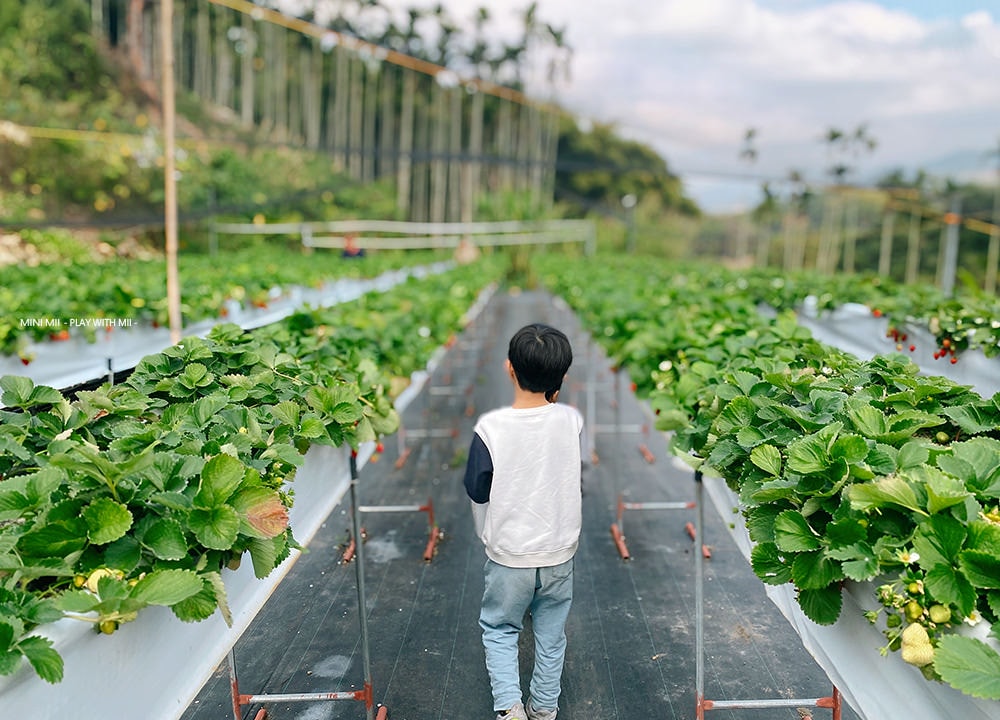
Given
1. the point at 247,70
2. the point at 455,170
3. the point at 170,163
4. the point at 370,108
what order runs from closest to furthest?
1. the point at 170,163
2. the point at 247,70
3. the point at 370,108
4. the point at 455,170

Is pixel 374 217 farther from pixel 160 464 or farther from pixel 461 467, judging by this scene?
pixel 160 464

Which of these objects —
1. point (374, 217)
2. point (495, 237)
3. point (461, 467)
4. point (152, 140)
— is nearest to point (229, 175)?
point (152, 140)

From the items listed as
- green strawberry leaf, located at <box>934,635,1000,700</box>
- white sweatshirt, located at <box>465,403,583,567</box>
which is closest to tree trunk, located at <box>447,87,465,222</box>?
white sweatshirt, located at <box>465,403,583,567</box>

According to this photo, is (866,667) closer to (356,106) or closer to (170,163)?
(170,163)

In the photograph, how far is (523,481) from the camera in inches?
97.2

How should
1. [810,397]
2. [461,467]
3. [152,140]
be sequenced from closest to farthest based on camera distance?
[810,397], [461,467], [152,140]

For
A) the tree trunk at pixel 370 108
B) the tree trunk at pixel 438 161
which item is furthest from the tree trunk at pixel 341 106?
the tree trunk at pixel 438 161

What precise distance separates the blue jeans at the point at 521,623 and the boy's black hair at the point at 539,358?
600mm

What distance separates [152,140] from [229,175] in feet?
12.3

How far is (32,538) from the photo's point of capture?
140cm

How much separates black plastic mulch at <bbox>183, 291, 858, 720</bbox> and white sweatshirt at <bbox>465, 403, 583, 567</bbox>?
0.69 metres

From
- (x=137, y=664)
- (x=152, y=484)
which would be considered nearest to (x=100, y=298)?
(x=152, y=484)

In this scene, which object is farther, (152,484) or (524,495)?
(524,495)

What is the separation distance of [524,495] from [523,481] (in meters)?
0.04
